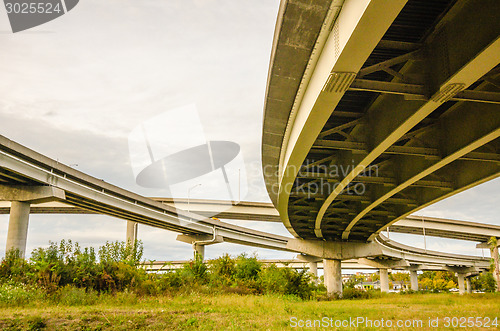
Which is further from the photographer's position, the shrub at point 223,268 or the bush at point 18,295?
the shrub at point 223,268

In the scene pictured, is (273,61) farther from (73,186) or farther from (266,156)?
(73,186)

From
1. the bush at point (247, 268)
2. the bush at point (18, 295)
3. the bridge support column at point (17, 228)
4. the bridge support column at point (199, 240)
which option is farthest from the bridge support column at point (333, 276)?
the bush at point (18, 295)

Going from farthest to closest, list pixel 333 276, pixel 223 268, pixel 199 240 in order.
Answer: pixel 199 240 → pixel 333 276 → pixel 223 268

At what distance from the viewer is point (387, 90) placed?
9.22 meters

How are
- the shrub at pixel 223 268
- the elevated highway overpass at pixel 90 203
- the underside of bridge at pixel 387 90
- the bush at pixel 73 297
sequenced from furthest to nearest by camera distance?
1. the shrub at pixel 223 268
2. the elevated highway overpass at pixel 90 203
3. the bush at pixel 73 297
4. the underside of bridge at pixel 387 90

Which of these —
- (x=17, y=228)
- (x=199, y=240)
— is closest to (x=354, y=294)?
(x=199, y=240)

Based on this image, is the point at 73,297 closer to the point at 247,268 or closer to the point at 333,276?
the point at 247,268

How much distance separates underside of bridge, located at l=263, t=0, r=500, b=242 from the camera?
292 inches

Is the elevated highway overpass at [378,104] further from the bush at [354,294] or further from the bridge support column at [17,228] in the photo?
the bush at [354,294]

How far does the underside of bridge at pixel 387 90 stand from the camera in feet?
24.3

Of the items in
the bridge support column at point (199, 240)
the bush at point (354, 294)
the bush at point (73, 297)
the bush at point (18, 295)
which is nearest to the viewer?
the bush at point (18, 295)

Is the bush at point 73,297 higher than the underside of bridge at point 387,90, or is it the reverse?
the underside of bridge at point 387,90

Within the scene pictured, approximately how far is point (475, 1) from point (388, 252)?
5355cm

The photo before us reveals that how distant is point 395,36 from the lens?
9.62m
